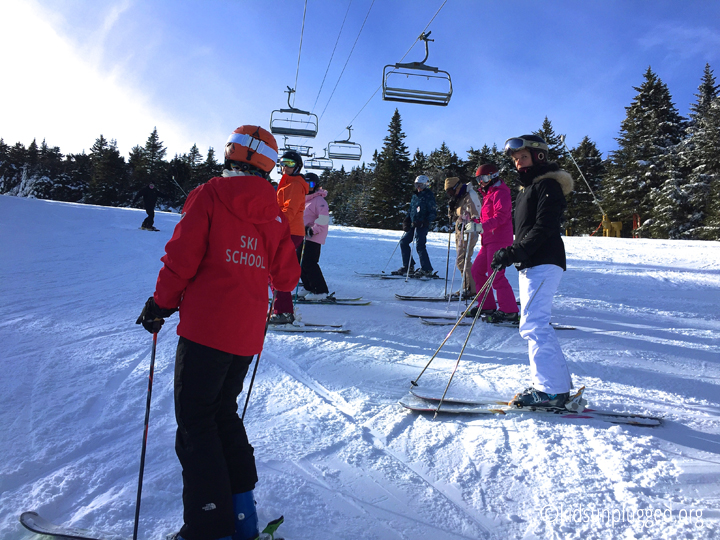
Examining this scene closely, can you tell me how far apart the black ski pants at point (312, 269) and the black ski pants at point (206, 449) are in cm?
476

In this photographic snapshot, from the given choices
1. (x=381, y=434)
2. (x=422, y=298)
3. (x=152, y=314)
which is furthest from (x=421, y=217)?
(x=152, y=314)

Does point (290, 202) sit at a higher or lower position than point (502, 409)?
higher

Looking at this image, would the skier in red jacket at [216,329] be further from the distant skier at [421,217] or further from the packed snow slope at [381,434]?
the distant skier at [421,217]

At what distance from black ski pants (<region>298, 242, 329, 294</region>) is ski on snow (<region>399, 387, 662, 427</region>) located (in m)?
3.72

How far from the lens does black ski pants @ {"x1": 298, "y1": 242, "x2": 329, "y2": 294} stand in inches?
258

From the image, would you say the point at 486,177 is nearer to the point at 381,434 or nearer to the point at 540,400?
the point at 540,400

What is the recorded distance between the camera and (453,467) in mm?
2361

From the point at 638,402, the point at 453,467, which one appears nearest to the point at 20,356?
the point at 453,467

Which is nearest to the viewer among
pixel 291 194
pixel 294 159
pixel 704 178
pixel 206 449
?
pixel 206 449

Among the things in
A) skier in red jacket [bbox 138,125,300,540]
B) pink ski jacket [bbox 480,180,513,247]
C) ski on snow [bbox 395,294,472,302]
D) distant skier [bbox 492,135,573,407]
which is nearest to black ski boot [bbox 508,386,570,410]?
distant skier [bbox 492,135,573,407]

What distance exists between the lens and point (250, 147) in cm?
196

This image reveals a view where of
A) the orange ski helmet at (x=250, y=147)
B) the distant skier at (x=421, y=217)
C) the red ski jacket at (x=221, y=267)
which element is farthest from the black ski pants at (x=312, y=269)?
the red ski jacket at (x=221, y=267)

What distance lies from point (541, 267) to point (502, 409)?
42.4 inches

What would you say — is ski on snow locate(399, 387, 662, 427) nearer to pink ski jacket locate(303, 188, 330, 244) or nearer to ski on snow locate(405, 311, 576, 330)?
ski on snow locate(405, 311, 576, 330)
